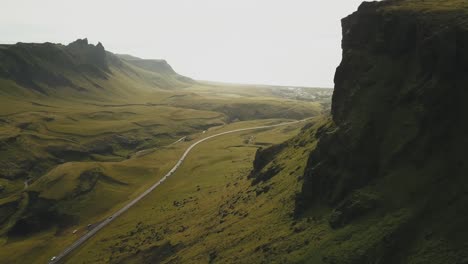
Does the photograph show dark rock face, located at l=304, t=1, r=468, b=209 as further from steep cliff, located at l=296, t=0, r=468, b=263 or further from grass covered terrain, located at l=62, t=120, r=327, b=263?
grass covered terrain, located at l=62, t=120, r=327, b=263

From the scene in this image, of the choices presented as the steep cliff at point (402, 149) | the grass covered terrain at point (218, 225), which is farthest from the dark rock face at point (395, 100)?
the grass covered terrain at point (218, 225)

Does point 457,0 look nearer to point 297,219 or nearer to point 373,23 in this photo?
point 373,23

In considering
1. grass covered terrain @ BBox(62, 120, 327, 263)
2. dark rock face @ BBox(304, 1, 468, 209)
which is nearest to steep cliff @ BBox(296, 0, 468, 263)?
dark rock face @ BBox(304, 1, 468, 209)

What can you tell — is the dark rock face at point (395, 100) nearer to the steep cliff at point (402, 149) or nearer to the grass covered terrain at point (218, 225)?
the steep cliff at point (402, 149)

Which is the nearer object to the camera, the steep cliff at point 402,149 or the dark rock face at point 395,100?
the steep cliff at point 402,149

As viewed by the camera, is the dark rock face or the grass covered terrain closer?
the dark rock face

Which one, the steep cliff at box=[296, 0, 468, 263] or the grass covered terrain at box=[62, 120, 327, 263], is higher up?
the steep cliff at box=[296, 0, 468, 263]

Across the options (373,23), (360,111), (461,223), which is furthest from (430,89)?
(373,23)

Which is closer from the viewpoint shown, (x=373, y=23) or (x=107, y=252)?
(x=373, y=23)
